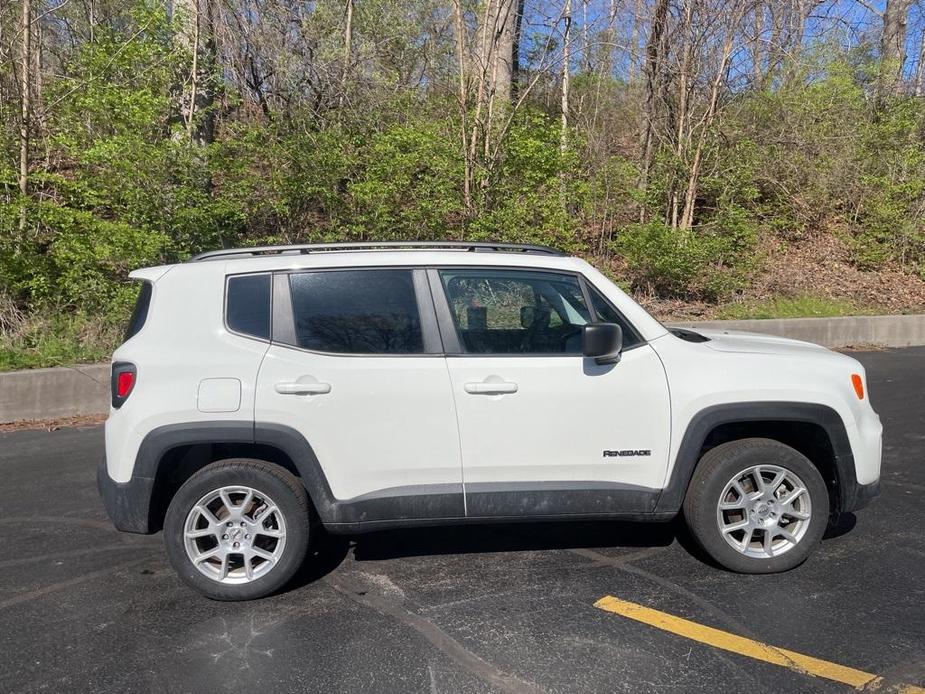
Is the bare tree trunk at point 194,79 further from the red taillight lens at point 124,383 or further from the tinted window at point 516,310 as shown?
the tinted window at point 516,310

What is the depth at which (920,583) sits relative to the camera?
13.2 ft

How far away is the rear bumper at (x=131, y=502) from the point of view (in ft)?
12.6

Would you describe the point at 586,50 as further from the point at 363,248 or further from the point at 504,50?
the point at 363,248

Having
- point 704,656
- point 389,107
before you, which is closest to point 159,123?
point 389,107

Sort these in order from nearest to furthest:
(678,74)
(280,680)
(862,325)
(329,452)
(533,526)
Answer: (280,680) → (329,452) → (533,526) → (862,325) → (678,74)

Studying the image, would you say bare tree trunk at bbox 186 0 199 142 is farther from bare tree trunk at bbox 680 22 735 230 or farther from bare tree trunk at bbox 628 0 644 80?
bare tree trunk at bbox 680 22 735 230

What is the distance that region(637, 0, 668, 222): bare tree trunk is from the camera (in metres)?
14.7

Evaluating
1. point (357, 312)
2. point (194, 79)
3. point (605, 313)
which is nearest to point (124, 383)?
point (357, 312)

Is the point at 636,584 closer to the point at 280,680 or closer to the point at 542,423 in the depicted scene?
the point at 542,423

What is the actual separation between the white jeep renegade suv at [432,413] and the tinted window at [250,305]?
0.01 m

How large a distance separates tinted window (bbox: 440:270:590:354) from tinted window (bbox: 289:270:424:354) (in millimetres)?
241

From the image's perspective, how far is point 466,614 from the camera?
3762mm

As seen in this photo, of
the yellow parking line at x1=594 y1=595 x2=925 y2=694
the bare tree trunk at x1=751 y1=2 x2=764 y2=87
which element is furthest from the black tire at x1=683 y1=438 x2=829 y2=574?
the bare tree trunk at x1=751 y1=2 x2=764 y2=87

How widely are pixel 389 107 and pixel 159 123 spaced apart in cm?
459
